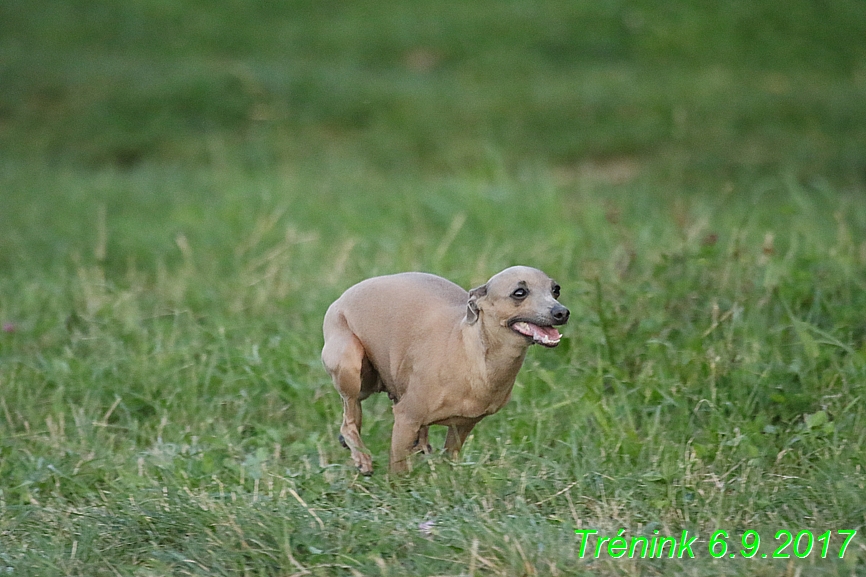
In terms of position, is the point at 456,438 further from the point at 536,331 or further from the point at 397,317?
the point at 536,331

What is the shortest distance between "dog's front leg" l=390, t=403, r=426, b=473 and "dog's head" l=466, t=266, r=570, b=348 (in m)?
0.45

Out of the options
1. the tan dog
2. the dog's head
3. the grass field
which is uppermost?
the dog's head

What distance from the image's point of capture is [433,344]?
12.3 ft

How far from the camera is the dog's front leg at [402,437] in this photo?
3.78 m

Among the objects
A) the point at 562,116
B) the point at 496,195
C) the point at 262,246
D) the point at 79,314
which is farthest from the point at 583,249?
the point at 562,116

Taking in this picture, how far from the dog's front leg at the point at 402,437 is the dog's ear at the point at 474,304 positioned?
407 millimetres

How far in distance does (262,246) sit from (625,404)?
3.62m

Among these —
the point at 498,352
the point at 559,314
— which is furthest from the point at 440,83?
the point at 559,314

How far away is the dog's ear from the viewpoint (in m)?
3.67

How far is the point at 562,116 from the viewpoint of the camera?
492 inches

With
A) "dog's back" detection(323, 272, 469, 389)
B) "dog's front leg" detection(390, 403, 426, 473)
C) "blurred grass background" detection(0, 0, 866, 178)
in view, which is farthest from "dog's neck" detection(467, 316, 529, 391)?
"blurred grass background" detection(0, 0, 866, 178)

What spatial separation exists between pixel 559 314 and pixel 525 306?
0.13 meters

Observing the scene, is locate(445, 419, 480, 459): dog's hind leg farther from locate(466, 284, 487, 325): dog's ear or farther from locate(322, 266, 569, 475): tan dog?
locate(466, 284, 487, 325): dog's ear

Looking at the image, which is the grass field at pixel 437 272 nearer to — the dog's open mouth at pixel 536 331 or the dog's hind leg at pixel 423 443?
the dog's hind leg at pixel 423 443
